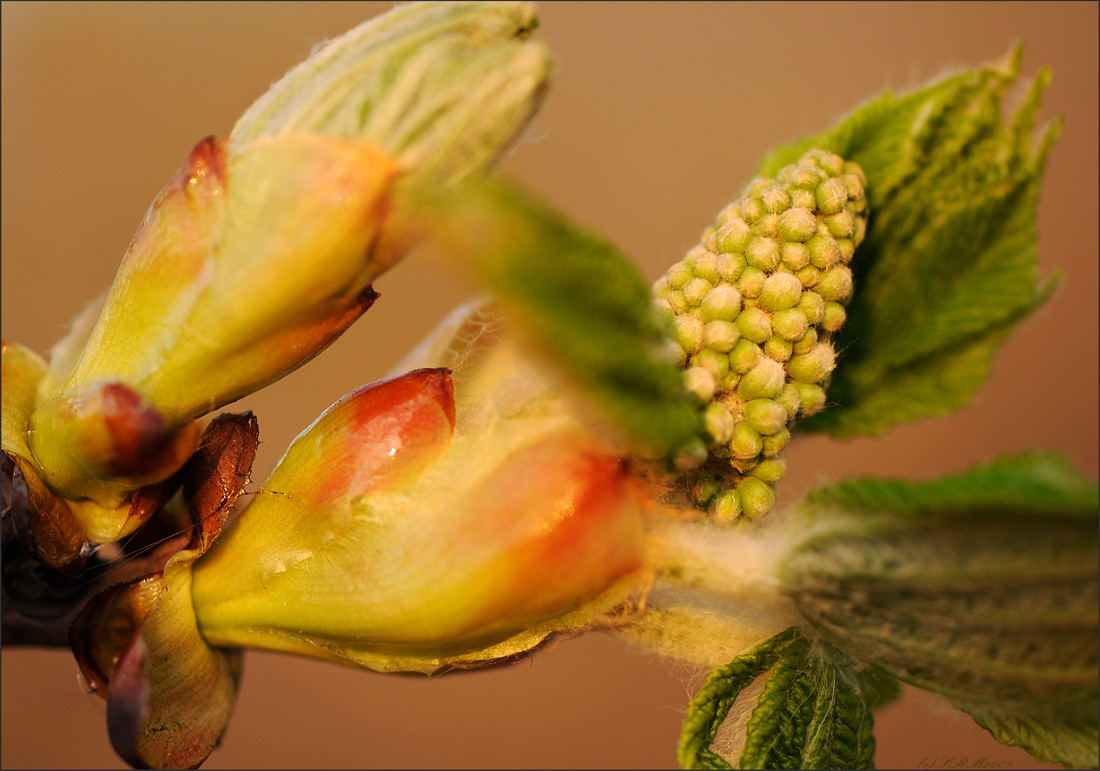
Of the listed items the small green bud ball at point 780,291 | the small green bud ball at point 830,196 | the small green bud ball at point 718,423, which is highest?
the small green bud ball at point 830,196

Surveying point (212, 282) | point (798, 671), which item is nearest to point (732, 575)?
point (798, 671)

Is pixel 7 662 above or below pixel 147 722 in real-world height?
below

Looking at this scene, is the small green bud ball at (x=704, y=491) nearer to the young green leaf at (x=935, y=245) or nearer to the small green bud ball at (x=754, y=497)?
the small green bud ball at (x=754, y=497)

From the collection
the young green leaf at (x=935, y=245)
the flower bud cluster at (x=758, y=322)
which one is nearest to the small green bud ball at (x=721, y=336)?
the flower bud cluster at (x=758, y=322)

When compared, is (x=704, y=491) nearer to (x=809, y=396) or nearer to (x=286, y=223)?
(x=809, y=396)

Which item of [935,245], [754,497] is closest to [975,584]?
[754,497]

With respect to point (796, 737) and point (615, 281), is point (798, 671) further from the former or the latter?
point (615, 281)
